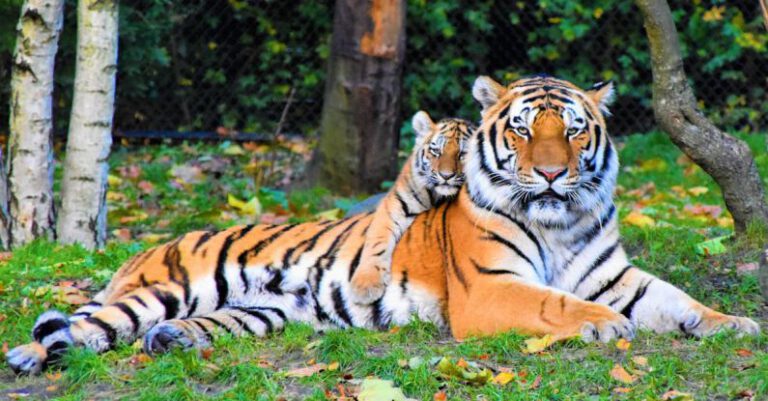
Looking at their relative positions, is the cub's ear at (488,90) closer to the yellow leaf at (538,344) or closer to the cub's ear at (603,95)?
the cub's ear at (603,95)

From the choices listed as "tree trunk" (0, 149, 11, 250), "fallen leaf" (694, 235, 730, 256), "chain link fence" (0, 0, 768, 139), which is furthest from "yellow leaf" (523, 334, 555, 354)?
"chain link fence" (0, 0, 768, 139)

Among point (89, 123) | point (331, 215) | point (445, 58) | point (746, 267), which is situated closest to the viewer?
point (746, 267)

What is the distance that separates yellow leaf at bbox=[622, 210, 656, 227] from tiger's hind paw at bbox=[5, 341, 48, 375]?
4.30 meters

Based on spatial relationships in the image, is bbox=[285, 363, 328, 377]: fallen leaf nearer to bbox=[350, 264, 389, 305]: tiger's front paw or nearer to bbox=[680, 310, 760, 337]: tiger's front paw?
bbox=[350, 264, 389, 305]: tiger's front paw

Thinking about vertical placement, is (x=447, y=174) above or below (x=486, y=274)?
above

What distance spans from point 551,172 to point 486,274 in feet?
1.74

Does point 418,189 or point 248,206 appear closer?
point 418,189

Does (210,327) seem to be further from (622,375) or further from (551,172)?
(622,375)

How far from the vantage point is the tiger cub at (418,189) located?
5.43m

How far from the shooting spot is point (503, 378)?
419 cm

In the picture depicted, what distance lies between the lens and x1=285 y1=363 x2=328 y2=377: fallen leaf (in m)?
4.39

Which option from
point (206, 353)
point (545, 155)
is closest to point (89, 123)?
point (206, 353)

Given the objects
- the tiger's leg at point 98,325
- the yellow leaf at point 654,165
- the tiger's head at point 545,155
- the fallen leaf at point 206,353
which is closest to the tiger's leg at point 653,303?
the tiger's head at point 545,155

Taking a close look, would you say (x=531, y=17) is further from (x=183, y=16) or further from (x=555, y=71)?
(x=183, y=16)
